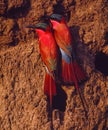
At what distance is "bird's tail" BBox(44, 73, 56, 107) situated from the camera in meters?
2.57

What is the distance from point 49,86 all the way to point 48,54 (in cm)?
18

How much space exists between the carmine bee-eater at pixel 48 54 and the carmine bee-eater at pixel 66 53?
4cm

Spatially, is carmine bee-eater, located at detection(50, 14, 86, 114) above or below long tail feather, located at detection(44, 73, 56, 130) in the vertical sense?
above

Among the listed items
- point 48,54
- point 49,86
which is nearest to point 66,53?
point 48,54

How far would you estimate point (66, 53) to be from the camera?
102 inches

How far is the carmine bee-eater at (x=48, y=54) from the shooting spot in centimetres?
257

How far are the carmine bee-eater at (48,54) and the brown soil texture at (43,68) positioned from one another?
0.04 meters

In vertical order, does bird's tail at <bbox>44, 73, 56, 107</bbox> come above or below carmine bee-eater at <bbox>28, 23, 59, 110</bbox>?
below

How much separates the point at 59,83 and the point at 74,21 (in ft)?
1.20

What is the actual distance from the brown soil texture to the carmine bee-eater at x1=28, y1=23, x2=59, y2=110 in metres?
0.04

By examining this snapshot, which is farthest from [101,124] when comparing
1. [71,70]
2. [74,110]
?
[71,70]

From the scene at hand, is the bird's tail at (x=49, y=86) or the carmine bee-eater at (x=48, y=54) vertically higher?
the carmine bee-eater at (x=48, y=54)

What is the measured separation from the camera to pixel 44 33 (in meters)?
2.59

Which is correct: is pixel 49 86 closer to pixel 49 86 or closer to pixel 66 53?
pixel 49 86
